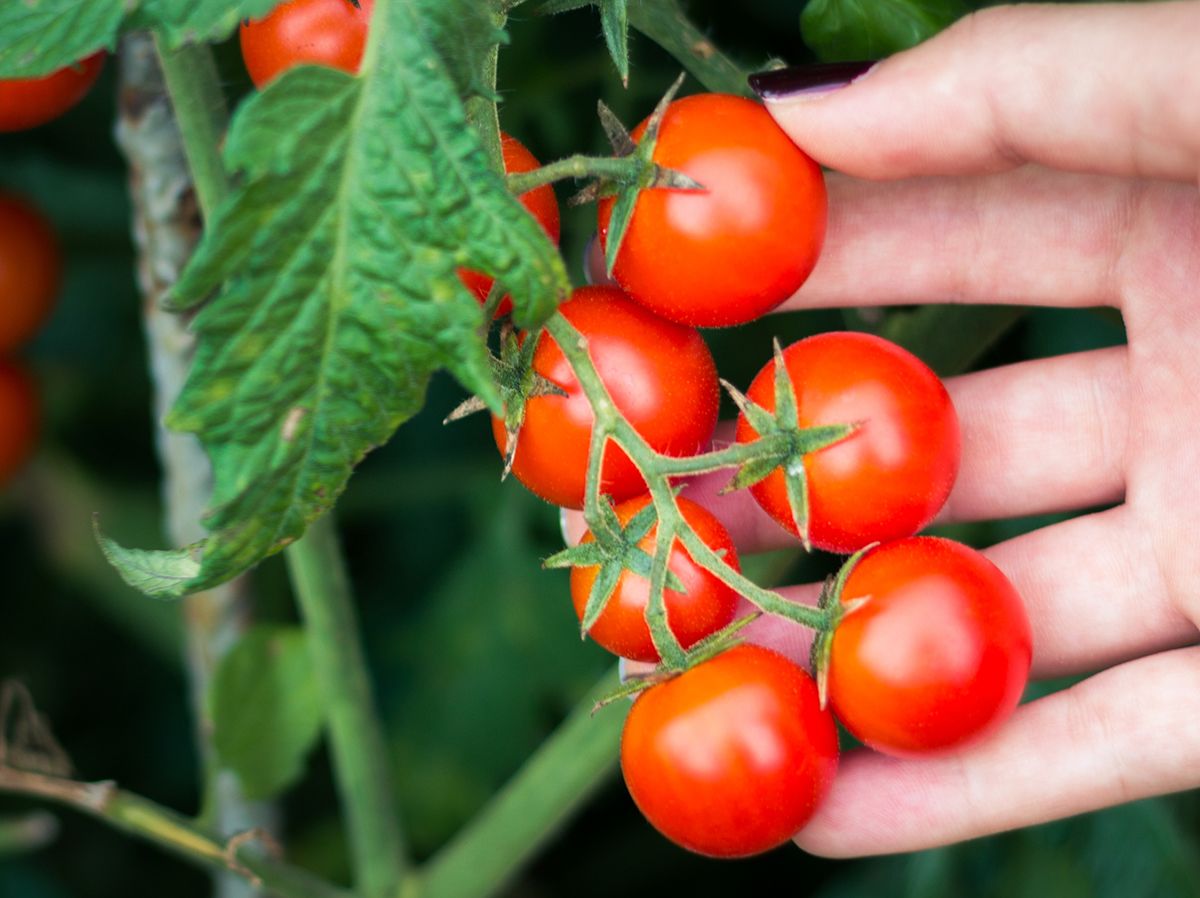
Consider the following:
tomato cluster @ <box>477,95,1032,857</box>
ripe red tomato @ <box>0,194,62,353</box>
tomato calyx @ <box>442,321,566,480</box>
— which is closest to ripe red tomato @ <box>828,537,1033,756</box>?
tomato cluster @ <box>477,95,1032,857</box>

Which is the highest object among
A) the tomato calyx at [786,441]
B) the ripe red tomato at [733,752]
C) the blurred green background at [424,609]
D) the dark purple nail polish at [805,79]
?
the dark purple nail polish at [805,79]

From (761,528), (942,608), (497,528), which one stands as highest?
(942,608)

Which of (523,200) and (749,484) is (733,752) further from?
(523,200)

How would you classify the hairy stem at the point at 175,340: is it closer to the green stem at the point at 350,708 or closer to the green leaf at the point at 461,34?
the green stem at the point at 350,708

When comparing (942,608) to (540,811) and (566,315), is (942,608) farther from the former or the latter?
(540,811)

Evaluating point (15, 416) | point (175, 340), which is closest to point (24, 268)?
point (15, 416)

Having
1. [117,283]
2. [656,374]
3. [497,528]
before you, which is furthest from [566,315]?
[117,283]

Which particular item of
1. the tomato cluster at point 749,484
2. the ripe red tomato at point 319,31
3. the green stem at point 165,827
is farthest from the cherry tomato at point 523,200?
the green stem at point 165,827
